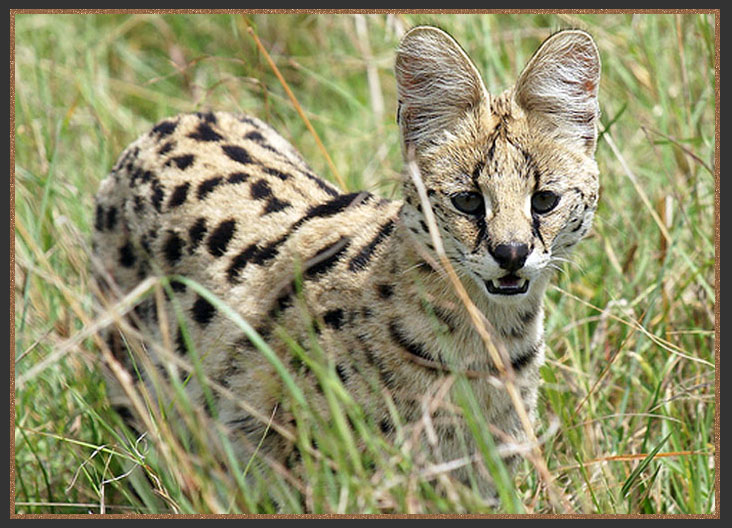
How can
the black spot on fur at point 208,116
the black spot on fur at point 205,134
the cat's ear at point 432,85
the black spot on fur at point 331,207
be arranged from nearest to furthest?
the cat's ear at point 432,85
the black spot on fur at point 331,207
the black spot on fur at point 205,134
the black spot on fur at point 208,116

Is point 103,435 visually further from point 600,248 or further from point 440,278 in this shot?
point 600,248

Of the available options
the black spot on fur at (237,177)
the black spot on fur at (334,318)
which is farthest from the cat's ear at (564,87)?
the black spot on fur at (237,177)

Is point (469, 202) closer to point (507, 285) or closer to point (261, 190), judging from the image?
point (507, 285)

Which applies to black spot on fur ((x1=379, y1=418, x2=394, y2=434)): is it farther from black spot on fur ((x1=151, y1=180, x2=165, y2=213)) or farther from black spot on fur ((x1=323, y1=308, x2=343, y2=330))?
black spot on fur ((x1=151, y1=180, x2=165, y2=213))

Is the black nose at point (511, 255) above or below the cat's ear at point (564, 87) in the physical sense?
below

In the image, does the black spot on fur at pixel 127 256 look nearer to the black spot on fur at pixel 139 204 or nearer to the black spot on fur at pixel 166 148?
the black spot on fur at pixel 139 204

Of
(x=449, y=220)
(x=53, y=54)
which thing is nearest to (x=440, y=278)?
(x=449, y=220)

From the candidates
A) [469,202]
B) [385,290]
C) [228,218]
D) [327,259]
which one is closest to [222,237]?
[228,218]
